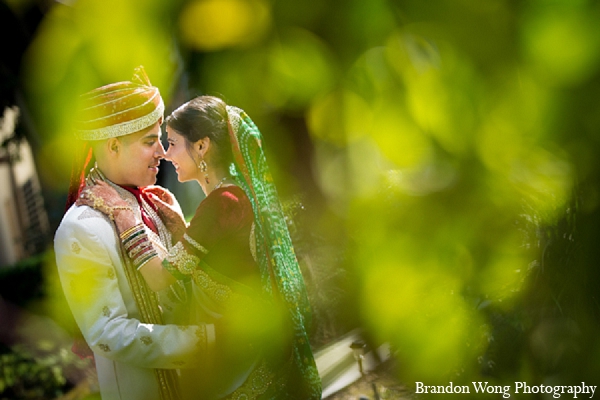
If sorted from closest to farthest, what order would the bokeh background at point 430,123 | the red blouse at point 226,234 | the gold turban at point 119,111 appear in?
the bokeh background at point 430,123 < the gold turban at point 119,111 < the red blouse at point 226,234

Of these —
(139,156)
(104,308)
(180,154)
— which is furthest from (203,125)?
(104,308)

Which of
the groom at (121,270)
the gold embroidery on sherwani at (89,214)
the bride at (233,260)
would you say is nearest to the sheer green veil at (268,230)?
the bride at (233,260)

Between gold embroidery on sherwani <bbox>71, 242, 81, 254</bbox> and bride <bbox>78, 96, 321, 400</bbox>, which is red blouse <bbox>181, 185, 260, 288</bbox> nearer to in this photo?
bride <bbox>78, 96, 321, 400</bbox>

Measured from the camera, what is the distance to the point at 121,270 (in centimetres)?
195

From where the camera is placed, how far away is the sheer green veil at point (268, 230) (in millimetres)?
1908

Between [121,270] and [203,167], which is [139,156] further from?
→ [121,270]

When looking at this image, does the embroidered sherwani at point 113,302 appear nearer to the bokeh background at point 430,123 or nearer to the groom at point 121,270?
the groom at point 121,270

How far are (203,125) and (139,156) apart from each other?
0.79ft

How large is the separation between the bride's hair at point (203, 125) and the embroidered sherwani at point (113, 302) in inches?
11.5

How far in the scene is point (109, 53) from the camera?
1303 millimetres

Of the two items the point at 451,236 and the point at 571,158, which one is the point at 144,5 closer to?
the point at 451,236

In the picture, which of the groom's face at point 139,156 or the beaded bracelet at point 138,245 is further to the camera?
the groom's face at point 139,156

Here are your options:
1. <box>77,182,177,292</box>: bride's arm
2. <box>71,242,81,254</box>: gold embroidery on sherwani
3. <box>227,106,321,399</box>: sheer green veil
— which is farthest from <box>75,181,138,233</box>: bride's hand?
<box>227,106,321,399</box>: sheer green veil

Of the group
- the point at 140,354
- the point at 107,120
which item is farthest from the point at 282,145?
the point at 140,354
